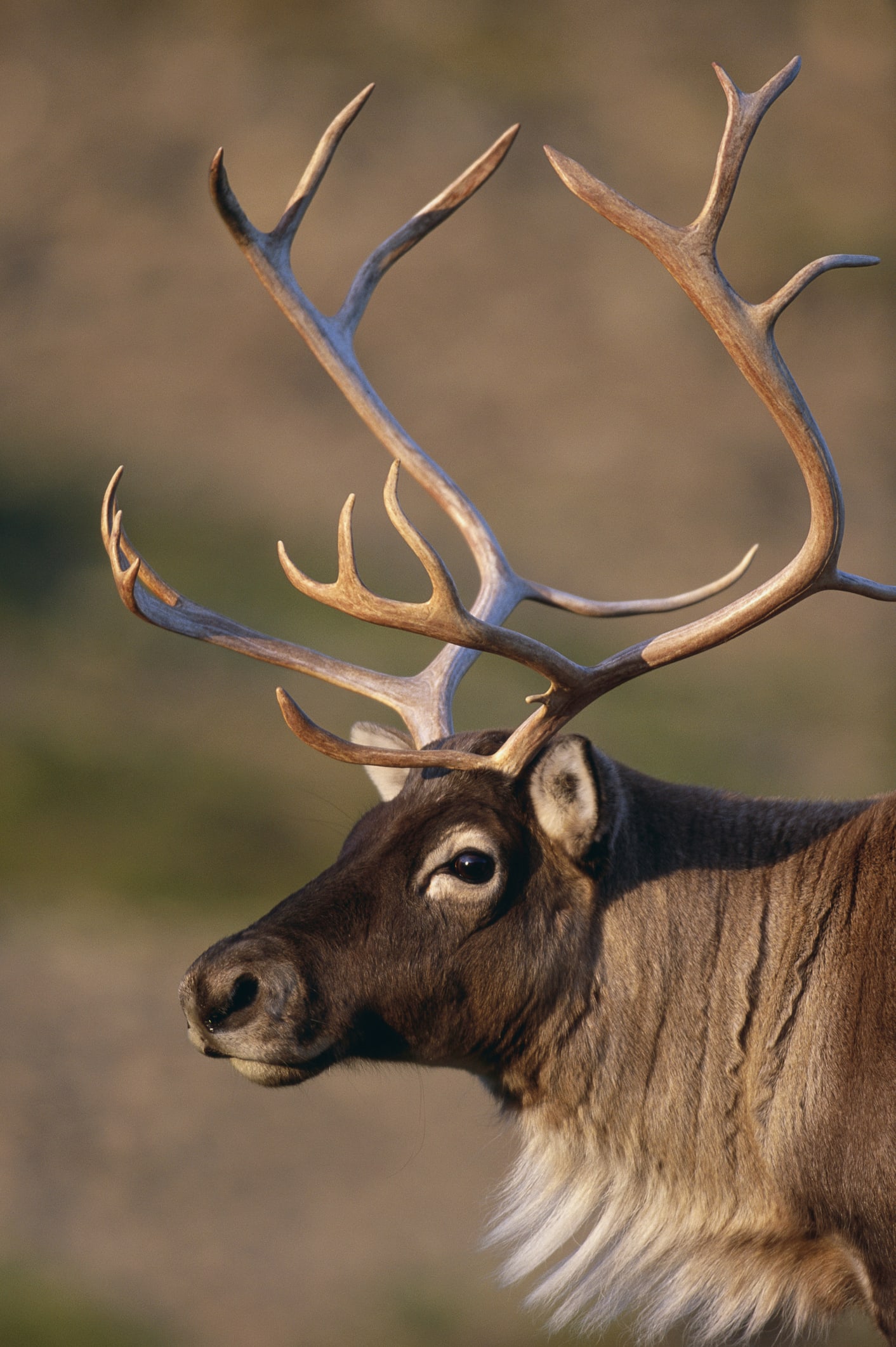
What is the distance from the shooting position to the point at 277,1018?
2.48m

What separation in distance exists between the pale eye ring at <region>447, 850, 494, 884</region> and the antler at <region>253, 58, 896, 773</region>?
188mm

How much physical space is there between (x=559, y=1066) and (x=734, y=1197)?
419 millimetres

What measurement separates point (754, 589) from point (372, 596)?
2.49ft

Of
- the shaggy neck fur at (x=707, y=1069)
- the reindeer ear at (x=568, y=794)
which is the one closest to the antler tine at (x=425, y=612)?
the reindeer ear at (x=568, y=794)

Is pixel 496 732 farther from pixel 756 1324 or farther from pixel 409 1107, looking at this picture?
pixel 409 1107

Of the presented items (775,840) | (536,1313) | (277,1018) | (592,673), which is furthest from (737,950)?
(536,1313)

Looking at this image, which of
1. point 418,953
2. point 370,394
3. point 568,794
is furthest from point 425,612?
point 370,394

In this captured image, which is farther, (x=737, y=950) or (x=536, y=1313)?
(x=536, y=1313)

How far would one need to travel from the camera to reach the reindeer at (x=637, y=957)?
250cm

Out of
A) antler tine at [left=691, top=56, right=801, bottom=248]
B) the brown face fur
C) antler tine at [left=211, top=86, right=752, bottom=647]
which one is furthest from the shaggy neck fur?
antler tine at [left=691, top=56, right=801, bottom=248]

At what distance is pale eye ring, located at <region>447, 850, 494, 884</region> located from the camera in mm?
2561

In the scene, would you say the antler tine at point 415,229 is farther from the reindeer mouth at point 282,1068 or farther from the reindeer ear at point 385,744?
the reindeer mouth at point 282,1068

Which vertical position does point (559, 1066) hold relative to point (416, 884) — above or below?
below

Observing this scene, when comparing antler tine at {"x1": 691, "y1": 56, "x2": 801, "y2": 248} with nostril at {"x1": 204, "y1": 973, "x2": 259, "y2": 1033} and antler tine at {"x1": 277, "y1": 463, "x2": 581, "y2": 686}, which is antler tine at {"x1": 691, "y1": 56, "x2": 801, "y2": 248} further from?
nostril at {"x1": 204, "y1": 973, "x2": 259, "y2": 1033}
